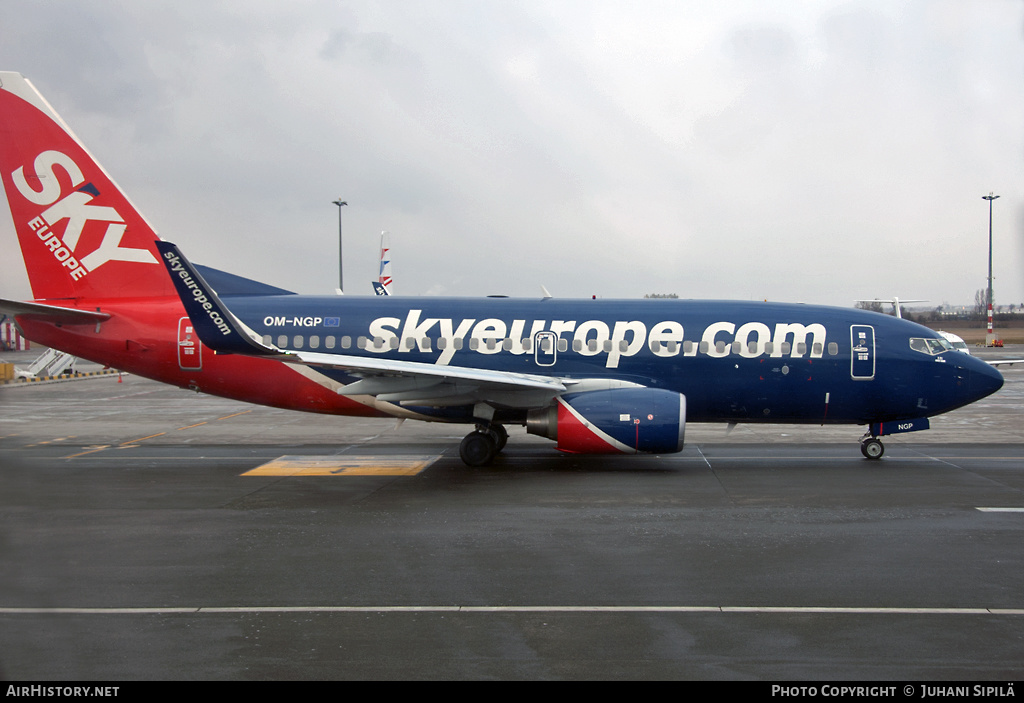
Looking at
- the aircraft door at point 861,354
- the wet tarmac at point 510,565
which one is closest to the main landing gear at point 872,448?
the wet tarmac at point 510,565

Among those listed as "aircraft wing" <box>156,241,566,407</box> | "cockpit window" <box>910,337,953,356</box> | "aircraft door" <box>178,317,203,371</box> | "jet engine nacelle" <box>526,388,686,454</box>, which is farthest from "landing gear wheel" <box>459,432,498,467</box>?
"cockpit window" <box>910,337,953,356</box>

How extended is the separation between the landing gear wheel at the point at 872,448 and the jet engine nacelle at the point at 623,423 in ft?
17.0

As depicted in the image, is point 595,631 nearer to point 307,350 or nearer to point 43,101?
point 307,350

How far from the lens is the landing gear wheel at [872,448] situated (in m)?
18.0

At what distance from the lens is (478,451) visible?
1712cm

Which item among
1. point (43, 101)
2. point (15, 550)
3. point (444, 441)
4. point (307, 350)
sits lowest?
point (444, 441)

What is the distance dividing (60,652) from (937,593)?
29.1ft

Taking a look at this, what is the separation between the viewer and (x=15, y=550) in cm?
610

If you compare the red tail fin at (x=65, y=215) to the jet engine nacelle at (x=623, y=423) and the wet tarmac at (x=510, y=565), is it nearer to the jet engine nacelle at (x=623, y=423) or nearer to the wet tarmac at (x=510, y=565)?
the wet tarmac at (x=510, y=565)

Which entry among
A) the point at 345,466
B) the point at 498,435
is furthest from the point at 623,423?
the point at 345,466

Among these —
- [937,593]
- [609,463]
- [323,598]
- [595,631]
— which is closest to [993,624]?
[937,593]

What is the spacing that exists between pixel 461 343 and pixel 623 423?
432 cm

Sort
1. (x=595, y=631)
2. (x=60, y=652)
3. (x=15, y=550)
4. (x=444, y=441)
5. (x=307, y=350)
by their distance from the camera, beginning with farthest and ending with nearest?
(x=444, y=441) → (x=307, y=350) → (x=595, y=631) → (x=60, y=652) → (x=15, y=550)

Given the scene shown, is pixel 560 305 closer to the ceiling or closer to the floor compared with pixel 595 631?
closer to the ceiling
